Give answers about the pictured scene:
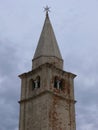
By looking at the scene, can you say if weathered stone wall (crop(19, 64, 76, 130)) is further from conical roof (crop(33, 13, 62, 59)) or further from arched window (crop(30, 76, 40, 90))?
conical roof (crop(33, 13, 62, 59))

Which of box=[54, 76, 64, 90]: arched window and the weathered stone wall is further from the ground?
box=[54, 76, 64, 90]: arched window

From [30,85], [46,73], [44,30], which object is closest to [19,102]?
[30,85]

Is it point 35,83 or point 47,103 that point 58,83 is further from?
point 47,103

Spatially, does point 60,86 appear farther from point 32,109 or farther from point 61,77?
point 32,109

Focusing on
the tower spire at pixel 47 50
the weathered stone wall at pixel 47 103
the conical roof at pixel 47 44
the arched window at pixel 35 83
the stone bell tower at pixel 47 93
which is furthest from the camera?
the conical roof at pixel 47 44

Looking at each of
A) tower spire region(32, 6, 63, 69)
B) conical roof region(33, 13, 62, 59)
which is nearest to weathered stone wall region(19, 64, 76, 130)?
tower spire region(32, 6, 63, 69)

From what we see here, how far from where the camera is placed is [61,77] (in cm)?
3375

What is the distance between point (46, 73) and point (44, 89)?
1558 millimetres

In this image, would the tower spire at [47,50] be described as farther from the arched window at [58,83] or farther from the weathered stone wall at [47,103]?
the arched window at [58,83]

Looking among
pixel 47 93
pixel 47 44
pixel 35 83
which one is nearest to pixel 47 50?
pixel 47 44

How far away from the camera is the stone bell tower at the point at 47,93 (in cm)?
3097

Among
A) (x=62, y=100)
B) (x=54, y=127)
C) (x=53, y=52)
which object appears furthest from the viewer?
(x=53, y=52)

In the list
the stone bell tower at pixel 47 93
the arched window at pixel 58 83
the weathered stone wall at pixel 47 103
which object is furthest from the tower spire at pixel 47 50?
the arched window at pixel 58 83

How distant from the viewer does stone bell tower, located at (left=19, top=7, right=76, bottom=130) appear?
31.0 metres
